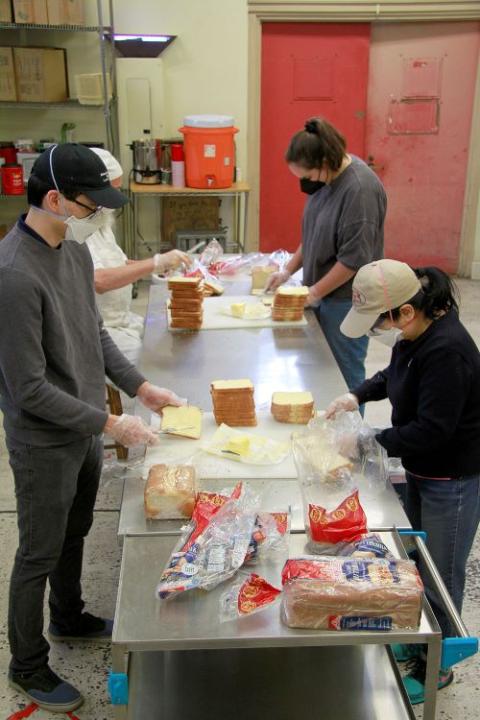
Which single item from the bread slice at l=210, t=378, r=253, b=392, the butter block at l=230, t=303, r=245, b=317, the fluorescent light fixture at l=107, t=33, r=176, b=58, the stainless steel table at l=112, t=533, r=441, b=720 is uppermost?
the fluorescent light fixture at l=107, t=33, r=176, b=58

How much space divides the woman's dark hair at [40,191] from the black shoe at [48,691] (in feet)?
4.75

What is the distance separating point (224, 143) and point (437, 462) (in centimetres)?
415

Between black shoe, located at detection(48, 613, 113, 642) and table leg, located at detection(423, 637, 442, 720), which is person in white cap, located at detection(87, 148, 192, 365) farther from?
table leg, located at detection(423, 637, 442, 720)

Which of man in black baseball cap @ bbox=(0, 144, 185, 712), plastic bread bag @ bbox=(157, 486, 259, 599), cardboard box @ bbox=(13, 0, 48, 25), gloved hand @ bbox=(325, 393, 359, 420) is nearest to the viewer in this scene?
plastic bread bag @ bbox=(157, 486, 259, 599)

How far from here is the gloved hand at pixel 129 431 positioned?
6.72 ft

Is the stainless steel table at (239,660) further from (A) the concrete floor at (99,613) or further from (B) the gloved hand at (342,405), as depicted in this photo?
(B) the gloved hand at (342,405)

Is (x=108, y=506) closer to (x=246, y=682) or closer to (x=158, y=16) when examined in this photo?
(x=246, y=682)

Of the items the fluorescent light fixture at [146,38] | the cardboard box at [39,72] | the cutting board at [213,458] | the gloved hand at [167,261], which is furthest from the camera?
the fluorescent light fixture at [146,38]

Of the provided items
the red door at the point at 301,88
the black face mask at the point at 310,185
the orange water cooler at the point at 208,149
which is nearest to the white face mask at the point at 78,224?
the black face mask at the point at 310,185

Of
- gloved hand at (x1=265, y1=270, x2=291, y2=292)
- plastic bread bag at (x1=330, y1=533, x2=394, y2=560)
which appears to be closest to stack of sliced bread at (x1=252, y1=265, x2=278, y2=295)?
gloved hand at (x1=265, y1=270, x2=291, y2=292)

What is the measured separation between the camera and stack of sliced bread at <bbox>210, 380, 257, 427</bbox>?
235 cm

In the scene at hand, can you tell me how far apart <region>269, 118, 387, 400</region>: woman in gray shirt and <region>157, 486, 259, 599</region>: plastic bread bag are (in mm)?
1546

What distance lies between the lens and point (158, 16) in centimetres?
595

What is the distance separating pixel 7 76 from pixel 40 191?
4.24 metres
